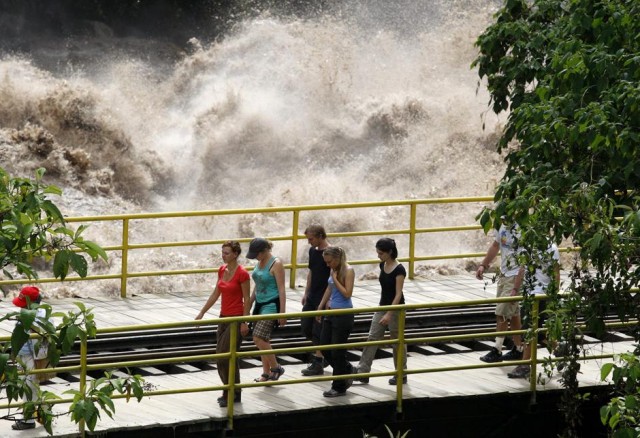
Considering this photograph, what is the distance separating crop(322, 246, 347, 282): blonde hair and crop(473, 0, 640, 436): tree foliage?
4.40 feet

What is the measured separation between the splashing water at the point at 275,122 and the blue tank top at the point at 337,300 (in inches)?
590

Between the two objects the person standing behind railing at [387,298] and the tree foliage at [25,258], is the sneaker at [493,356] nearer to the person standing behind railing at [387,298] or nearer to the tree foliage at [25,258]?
the person standing behind railing at [387,298]

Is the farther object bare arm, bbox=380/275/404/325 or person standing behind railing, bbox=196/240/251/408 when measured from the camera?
bare arm, bbox=380/275/404/325

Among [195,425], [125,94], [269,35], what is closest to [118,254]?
[125,94]

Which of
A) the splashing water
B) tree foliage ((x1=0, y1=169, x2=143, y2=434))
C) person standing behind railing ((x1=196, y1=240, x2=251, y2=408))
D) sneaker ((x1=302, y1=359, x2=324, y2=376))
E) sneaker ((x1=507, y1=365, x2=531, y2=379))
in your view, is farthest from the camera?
the splashing water

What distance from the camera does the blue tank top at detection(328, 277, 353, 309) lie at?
47.0 feet

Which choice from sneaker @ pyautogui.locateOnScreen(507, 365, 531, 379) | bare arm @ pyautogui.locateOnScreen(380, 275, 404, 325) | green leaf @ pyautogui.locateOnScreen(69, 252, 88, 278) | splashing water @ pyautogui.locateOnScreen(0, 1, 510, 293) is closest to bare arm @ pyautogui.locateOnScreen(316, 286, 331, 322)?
bare arm @ pyautogui.locateOnScreen(380, 275, 404, 325)

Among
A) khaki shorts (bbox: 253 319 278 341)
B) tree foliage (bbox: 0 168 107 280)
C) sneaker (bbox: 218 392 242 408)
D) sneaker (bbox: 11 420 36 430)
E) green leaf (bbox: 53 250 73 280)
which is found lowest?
sneaker (bbox: 11 420 36 430)

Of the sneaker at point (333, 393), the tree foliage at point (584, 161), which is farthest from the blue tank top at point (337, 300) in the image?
the tree foliage at point (584, 161)

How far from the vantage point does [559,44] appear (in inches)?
552

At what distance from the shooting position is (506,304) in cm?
1545

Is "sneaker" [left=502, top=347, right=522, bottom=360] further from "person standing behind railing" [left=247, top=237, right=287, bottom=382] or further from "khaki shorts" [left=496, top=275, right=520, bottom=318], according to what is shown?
"person standing behind railing" [left=247, top=237, right=287, bottom=382]

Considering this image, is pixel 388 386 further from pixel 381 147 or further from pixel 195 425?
pixel 381 147

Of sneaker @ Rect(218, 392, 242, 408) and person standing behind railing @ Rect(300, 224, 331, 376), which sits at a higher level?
person standing behind railing @ Rect(300, 224, 331, 376)
